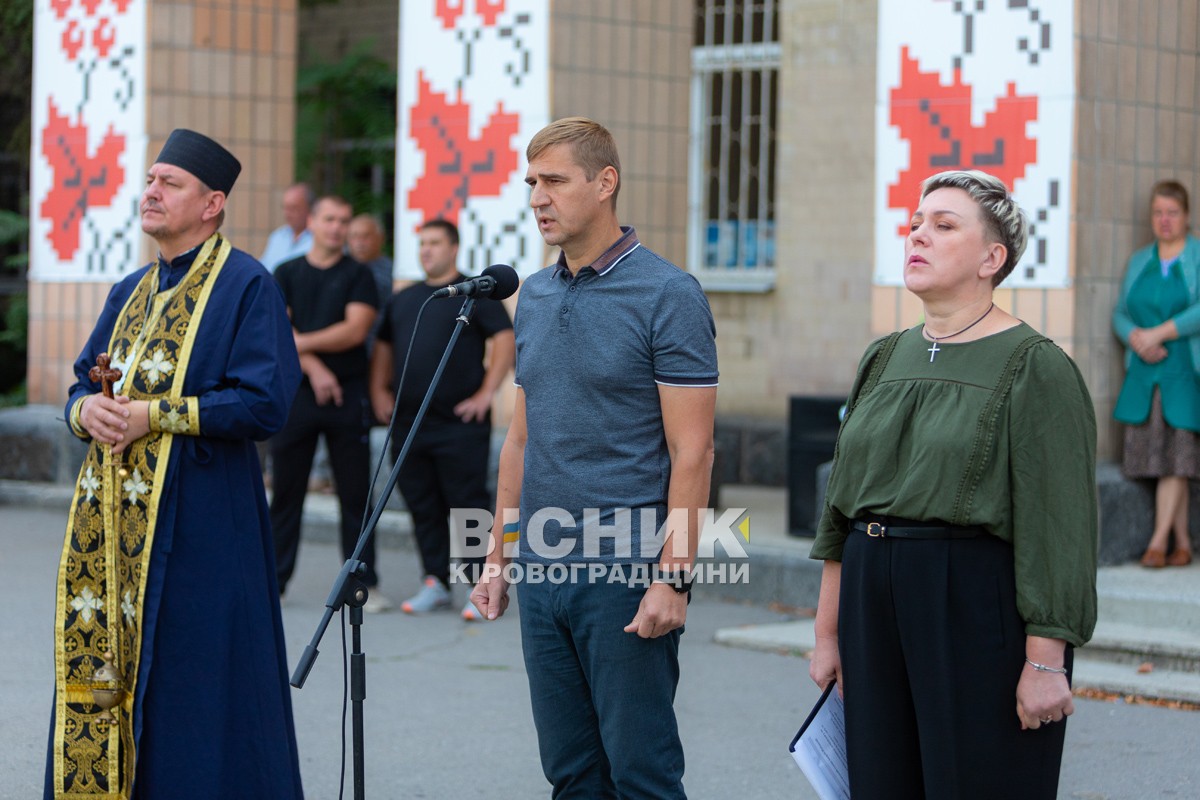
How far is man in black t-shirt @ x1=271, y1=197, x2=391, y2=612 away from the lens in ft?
29.3

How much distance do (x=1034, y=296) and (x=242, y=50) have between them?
6521 millimetres

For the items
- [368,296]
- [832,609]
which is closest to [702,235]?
[368,296]

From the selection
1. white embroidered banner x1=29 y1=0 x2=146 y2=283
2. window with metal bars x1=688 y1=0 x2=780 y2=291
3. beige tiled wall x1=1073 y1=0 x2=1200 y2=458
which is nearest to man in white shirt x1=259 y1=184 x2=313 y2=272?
white embroidered banner x1=29 y1=0 x2=146 y2=283

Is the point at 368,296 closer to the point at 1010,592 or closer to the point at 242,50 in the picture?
the point at 242,50

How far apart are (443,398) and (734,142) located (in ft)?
20.9

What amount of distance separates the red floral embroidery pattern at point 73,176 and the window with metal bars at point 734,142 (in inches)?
184

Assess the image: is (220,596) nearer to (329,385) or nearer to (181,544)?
(181,544)

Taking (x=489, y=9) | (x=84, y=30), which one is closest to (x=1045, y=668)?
(x=489, y=9)

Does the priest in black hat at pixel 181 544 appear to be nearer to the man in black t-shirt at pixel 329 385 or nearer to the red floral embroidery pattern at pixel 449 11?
the man in black t-shirt at pixel 329 385

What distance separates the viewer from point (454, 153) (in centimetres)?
1109

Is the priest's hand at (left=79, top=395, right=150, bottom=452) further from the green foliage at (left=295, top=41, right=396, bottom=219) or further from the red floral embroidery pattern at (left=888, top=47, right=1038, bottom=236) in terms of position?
the green foliage at (left=295, top=41, right=396, bottom=219)

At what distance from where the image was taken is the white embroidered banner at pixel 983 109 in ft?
28.1

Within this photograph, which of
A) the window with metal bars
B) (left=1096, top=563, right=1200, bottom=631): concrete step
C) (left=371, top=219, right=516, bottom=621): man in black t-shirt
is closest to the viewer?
(left=1096, top=563, right=1200, bottom=631): concrete step

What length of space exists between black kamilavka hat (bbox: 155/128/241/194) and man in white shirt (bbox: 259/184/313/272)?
6.25 m
